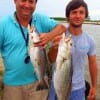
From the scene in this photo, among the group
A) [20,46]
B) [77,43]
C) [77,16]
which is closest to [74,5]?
[77,16]

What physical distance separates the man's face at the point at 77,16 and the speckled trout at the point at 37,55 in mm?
832

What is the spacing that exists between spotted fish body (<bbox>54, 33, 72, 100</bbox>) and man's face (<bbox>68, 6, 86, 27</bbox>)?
83 cm

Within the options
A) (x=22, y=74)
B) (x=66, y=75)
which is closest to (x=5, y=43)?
(x=22, y=74)

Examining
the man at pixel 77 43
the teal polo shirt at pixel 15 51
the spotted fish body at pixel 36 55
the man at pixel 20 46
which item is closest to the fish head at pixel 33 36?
the spotted fish body at pixel 36 55

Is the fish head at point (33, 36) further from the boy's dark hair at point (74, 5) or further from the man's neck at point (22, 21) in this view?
the boy's dark hair at point (74, 5)

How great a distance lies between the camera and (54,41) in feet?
19.1

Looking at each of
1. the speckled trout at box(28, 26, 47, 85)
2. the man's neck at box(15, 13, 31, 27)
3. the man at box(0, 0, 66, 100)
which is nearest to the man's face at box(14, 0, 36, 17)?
the man at box(0, 0, 66, 100)

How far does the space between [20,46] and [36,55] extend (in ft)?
1.53

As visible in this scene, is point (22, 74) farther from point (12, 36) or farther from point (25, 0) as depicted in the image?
point (25, 0)

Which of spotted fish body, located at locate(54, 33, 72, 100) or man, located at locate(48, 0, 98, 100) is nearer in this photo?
spotted fish body, located at locate(54, 33, 72, 100)

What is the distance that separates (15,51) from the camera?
6.12m

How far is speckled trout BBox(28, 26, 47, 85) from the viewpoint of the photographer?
5.64 meters

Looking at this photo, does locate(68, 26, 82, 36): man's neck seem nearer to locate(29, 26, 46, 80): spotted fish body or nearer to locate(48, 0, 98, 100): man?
locate(48, 0, 98, 100): man

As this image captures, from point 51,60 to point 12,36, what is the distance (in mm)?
695
